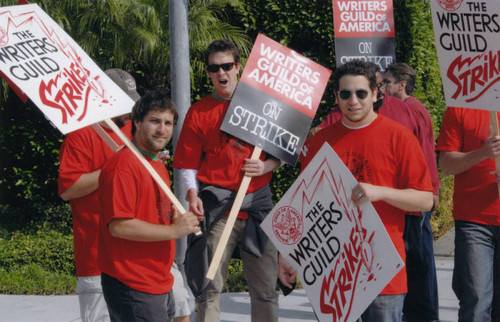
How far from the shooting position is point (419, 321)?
17.3 ft

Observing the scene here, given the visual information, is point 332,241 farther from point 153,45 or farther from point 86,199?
point 153,45

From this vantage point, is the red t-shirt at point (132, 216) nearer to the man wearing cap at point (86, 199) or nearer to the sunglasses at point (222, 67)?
the man wearing cap at point (86, 199)

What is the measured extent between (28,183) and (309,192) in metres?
6.10

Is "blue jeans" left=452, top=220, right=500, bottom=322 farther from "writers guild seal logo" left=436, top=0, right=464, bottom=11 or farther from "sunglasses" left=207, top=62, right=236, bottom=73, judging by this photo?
"sunglasses" left=207, top=62, right=236, bottom=73

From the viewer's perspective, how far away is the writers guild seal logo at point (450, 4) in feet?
14.2

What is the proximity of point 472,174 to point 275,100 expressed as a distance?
4.00ft

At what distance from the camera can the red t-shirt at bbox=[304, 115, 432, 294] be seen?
3.54 m

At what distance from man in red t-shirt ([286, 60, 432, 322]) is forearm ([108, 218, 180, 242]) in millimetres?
894

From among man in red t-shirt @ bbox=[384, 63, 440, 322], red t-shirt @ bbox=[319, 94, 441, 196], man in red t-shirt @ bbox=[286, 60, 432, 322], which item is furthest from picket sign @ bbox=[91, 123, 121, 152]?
man in red t-shirt @ bbox=[384, 63, 440, 322]

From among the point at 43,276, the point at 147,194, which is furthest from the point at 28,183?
the point at 147,194

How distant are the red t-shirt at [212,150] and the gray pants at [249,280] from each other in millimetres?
252

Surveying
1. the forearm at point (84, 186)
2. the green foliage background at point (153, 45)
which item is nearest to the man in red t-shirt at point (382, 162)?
the forearm at point (84, 186)

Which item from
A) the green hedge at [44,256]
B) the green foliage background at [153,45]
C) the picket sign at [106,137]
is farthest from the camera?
the green foliage background at [153,45]

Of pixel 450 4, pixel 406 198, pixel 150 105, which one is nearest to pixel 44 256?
Result: pixel 150 105
